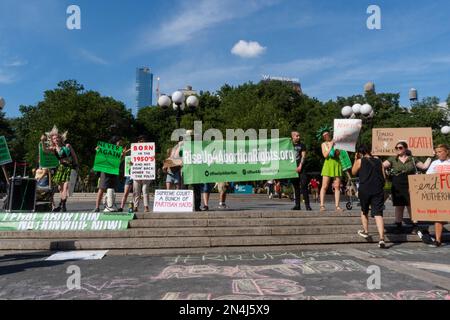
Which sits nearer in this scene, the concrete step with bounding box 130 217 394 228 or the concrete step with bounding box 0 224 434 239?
the concrete step with bounding box 0 224 434 239

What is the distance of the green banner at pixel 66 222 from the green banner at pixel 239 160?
2.58 metres

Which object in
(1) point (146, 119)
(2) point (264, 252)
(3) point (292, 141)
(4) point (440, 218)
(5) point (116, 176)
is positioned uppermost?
(1) point (146, 119)

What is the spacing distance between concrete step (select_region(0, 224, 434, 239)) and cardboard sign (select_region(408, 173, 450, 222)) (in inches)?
39.8

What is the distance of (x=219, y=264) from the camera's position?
639 cm

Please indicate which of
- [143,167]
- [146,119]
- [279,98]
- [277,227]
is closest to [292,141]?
[277,227]

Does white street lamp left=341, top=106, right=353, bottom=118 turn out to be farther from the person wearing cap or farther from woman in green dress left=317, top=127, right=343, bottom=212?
the person wearing cap

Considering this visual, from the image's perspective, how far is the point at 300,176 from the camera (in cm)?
1052

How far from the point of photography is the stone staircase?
A: 307 inches

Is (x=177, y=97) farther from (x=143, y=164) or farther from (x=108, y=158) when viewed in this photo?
(x=108, y=158)

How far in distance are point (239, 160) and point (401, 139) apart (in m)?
4.58

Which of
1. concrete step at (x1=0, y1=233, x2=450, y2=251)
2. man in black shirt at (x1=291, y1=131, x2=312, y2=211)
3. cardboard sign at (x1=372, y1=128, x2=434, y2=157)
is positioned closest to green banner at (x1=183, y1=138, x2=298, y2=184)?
man in black shirt at (x1=291, y1=131, x2=312, y2=211)

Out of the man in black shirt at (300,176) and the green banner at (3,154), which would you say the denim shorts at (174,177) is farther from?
the green banner at (3,154)
